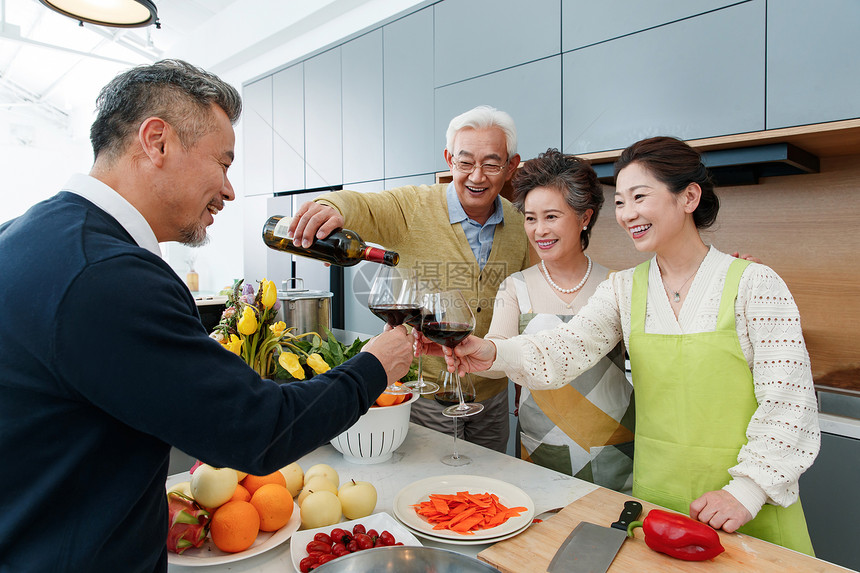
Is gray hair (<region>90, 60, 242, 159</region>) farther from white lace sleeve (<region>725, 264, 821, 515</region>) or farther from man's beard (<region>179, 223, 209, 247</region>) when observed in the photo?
white lace sleeve (<region>725, 264, 821, 515</region>)

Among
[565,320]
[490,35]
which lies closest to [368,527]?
[565,320]

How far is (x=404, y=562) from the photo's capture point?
758 mm

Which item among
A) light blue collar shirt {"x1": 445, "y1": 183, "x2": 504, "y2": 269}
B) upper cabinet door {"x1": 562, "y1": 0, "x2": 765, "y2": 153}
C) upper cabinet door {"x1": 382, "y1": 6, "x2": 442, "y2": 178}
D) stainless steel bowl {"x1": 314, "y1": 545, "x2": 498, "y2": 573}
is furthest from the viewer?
upper cabinet door {"x1": 382, "y1": 6, "x2": 442, "y2": 178}

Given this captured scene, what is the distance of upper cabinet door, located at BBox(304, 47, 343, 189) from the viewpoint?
12.7 ft

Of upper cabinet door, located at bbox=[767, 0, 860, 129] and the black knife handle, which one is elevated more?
upper cabinet door, located at bbox=[767, 0, 860, 129]

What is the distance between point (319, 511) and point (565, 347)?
75 cm

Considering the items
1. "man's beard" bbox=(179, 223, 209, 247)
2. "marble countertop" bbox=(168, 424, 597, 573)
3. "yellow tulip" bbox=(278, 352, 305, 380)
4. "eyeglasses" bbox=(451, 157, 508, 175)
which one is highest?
"eyeglasses" bbox=(451, 157, 508, 175)

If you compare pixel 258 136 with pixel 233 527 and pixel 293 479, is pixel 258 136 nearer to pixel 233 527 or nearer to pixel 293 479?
pixel 293 479

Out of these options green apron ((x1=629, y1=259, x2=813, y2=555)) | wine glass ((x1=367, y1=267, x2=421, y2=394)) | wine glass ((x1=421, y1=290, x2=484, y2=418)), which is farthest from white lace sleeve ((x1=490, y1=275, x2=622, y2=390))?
wine glass ((x1=367, y1=267, x2=421, y2=394))

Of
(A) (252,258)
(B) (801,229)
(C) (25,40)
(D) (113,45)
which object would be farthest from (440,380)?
(D) (113,45)

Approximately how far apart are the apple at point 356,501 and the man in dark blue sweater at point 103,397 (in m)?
0.26

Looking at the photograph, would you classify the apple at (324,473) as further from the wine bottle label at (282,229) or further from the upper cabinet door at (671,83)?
the upper cabinet door at (671,83)

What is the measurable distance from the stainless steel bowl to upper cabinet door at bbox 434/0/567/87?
2.43m

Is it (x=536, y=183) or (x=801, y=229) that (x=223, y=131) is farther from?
(x=801, y=229)
